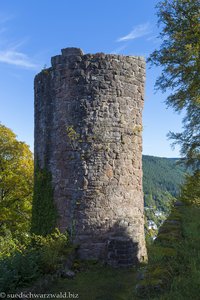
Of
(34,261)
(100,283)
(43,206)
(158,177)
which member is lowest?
(100,283)

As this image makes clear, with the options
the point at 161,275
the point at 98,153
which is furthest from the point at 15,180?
the point at 161,275

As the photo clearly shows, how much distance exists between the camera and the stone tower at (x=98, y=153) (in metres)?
10.4

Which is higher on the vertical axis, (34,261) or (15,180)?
(15,180)

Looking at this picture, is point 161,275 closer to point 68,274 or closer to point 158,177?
point 68,274

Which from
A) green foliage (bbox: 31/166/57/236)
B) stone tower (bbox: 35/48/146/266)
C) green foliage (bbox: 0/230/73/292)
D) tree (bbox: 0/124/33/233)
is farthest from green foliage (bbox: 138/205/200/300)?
tree (bbox: 0/124/33/233)

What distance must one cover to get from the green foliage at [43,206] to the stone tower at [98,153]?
0.85 ft

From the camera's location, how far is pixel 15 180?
69.4ft

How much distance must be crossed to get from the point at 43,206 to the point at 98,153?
271 cm

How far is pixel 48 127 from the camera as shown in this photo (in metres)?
11.5

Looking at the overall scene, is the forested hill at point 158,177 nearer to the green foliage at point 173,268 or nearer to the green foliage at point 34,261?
the green foliage at point 34,261

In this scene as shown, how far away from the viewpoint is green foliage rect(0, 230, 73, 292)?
7987mm

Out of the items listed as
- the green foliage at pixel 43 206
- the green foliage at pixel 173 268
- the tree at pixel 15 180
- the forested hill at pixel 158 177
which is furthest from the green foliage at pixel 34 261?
the forested hill at pixel 158 177

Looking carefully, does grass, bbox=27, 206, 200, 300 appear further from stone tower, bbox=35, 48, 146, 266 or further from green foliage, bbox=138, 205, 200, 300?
stone tower, bbox=35, 48, 146, 266

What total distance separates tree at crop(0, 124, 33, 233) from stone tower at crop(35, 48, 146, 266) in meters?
10.8
